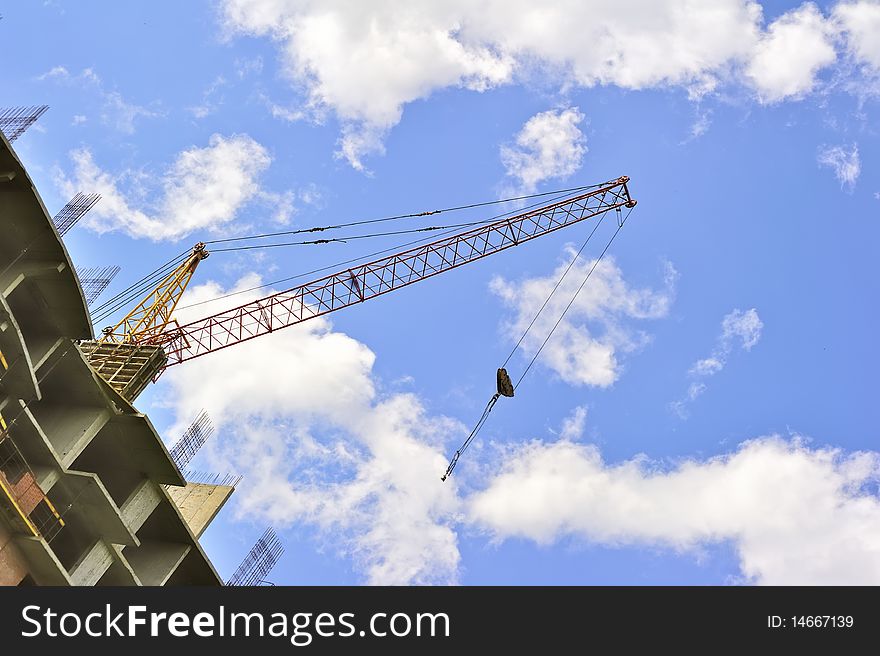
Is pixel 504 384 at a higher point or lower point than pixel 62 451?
higher

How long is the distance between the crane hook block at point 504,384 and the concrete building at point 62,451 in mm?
15890

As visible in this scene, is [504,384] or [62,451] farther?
[504,384]

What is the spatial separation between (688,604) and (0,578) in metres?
19.3

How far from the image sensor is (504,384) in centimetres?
4078

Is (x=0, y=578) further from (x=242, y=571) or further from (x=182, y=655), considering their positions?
(x=242, y=571)

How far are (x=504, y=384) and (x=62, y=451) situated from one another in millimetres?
20380

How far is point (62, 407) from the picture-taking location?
29250mm

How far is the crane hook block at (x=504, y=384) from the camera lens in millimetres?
40500

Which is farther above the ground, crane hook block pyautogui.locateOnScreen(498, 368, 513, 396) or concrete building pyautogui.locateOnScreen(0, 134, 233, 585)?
crane hook block pyautogui.locateOnScreen(498, 368, 513, 396)

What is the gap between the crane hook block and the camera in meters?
40.5

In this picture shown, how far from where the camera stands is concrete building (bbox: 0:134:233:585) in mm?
25469

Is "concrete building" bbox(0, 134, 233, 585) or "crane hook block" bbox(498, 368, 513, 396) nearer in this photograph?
"concrete building" bbox(0, 134, 233, 585)

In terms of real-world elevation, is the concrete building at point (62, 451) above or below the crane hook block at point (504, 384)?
below

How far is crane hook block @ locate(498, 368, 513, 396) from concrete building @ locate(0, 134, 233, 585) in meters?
15.9
